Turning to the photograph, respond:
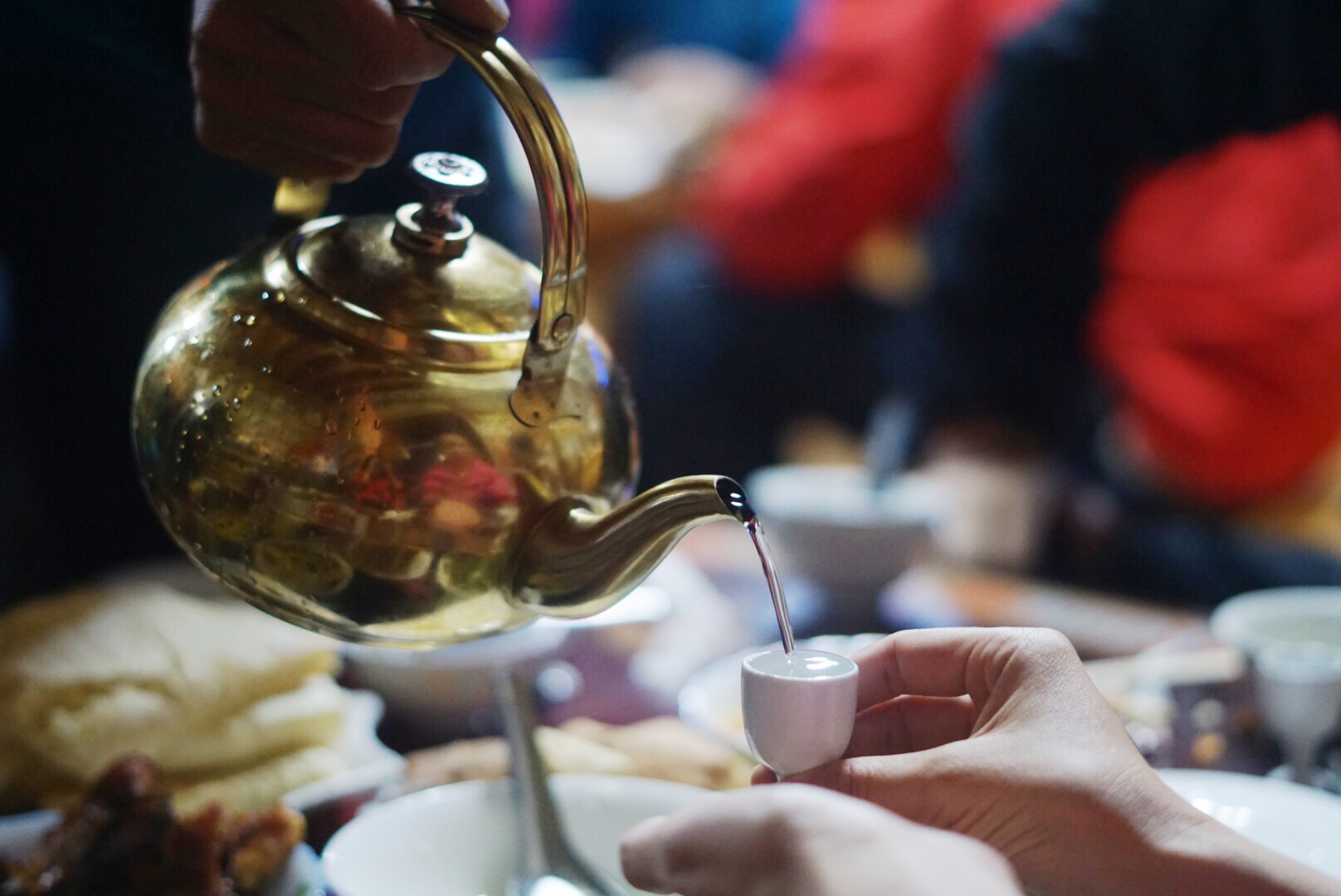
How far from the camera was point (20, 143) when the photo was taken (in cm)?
122

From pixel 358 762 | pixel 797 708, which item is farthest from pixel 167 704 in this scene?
pixel 797 708

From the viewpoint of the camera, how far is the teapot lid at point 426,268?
50 cm

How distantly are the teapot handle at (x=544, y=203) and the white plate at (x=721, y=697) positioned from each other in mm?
268

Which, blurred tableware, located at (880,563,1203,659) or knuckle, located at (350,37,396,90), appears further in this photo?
blurred tableware, located at (880,563,1203,659)

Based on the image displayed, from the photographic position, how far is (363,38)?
0.50 m

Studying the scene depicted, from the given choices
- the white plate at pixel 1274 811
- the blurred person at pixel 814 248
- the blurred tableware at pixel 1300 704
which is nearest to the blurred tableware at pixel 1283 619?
the blurred tableware at pixel 1300 704

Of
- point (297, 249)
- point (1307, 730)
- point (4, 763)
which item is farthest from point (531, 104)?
point (1307, 730)

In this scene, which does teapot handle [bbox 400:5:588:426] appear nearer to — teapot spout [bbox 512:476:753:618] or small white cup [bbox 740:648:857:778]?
teapot spout [bbox 512:476:753:618]

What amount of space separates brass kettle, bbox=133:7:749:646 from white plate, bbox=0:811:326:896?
0.48ft

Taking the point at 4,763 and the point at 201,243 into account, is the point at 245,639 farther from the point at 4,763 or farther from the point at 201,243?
the point at 201,243

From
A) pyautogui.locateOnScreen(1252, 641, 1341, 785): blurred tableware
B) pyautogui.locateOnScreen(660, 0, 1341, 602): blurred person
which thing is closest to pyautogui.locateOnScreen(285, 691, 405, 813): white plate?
pyautogui.locateOnScreen(1252, 641, 1341, 785): blurred tableware

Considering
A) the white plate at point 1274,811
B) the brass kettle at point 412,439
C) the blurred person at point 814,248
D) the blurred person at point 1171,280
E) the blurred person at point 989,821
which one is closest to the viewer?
the blurred person at point 989,821

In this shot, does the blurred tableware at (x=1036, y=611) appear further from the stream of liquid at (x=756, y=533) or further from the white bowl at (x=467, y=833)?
the stream of liquid at (x=756, y=533)

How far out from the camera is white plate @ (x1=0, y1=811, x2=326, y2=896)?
563mm
